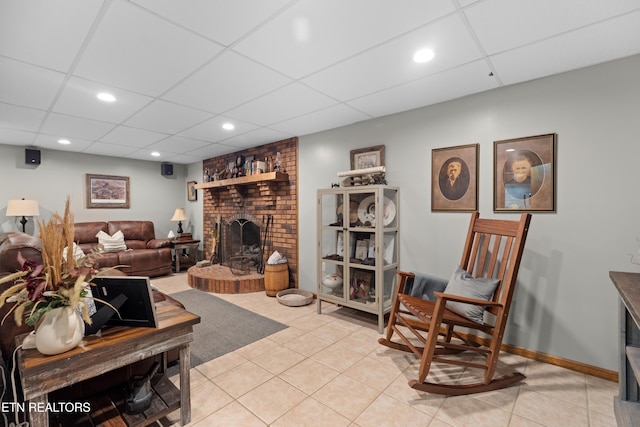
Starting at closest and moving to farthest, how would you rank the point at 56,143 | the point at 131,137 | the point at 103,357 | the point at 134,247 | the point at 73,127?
the point at 103,357 → the point at 73,127 → the point at 131,137 → the point at 56,143 → the point at 134,247

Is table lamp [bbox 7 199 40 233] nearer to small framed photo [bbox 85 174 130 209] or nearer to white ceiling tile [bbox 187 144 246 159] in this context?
small framed photo [bbox 85 174 130 209]

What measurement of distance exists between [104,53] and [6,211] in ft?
14.4

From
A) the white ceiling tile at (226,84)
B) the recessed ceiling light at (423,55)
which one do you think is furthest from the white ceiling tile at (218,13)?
the recessed ceiling light at (423,55)

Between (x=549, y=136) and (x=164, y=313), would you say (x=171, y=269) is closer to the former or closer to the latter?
(x=164, y=313)

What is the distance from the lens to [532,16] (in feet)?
5.35

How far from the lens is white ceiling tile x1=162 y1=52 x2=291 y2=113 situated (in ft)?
7.15

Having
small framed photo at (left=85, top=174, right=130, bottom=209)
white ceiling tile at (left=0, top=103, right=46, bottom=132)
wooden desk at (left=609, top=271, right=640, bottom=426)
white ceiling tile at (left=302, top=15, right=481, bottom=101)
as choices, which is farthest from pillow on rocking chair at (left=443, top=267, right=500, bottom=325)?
small framed photo at (left=85, top=174, right=130, bottom=209)

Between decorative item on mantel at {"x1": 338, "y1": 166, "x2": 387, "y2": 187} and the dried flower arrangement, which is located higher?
decorative item on mantel at {"x1": 338, "y1": 166, "x2": 387, "y2": 187}

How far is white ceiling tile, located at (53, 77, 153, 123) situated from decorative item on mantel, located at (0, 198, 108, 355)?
179 cm

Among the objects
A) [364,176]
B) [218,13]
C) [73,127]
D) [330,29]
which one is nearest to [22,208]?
[73,127]

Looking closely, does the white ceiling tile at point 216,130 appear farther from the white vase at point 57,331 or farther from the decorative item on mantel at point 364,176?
the white vase at point 57,331

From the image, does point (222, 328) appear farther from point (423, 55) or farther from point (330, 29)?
point (423, 55)

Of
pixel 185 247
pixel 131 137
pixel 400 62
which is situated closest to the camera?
pixel 400 62

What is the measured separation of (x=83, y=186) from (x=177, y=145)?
7.05 feet
